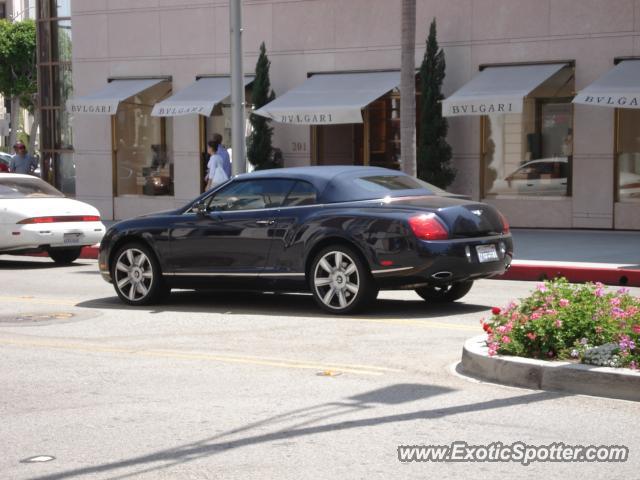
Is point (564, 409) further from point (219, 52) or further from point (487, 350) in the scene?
point (219, 52)

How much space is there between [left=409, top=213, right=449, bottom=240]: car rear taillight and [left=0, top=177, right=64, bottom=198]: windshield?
29.3 feet

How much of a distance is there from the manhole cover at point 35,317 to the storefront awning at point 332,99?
35.9 ft

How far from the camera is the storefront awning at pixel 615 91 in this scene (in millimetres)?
19734

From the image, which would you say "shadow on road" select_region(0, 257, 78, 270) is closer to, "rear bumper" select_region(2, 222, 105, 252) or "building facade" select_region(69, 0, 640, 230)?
"rear bumper" select_region(2, 222, 105, 252)

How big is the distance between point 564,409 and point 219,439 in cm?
216

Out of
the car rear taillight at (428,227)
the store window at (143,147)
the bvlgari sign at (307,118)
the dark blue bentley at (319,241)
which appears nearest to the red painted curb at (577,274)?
the dark blue bentley at (319,241)

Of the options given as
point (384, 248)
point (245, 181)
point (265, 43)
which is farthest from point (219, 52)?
point (384, 248)

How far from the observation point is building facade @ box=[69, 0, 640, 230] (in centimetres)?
2194

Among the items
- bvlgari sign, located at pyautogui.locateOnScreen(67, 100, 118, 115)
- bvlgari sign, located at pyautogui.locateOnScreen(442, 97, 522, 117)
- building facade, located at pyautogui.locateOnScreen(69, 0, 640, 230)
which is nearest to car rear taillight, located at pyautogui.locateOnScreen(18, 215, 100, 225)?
building facade, located at pyautogui.locateOnScreen(69, 0, 640, 230)

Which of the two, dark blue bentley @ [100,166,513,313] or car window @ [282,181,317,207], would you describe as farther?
car window @ [282,181,317,207]

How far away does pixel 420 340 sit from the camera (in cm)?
1026

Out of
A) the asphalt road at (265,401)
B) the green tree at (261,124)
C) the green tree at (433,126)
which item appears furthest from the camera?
the green tree at (261,124)

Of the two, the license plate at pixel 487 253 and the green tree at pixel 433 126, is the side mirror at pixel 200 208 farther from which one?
the green tree at pixel 433 126

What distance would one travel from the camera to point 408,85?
808 inches
